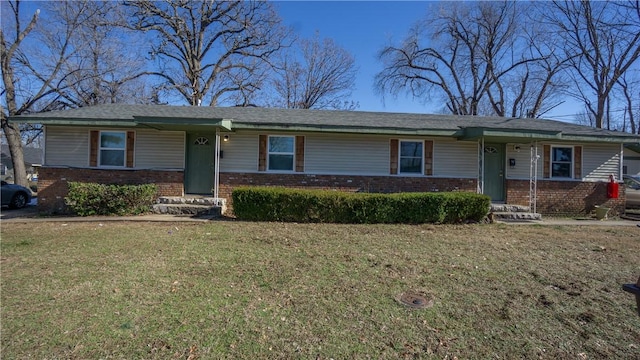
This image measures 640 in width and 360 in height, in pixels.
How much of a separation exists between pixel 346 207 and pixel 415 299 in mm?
5236

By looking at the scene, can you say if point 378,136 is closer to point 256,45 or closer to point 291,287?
point 291,287

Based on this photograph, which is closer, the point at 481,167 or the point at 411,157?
the point at 481,167

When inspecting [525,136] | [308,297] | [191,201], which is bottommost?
[308,297]

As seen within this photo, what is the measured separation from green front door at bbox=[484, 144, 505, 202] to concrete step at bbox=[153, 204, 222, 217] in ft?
31.4

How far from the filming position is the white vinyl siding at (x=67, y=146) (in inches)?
461

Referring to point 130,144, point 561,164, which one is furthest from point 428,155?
point 130,144

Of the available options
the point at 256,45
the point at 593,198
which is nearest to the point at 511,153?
the point at 593,198

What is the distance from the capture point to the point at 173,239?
7.15 meters

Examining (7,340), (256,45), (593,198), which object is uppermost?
(256,45)

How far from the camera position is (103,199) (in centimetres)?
1027

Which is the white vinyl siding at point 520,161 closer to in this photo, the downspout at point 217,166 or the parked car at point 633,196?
the parked car at point 633,196

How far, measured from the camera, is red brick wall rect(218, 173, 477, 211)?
1197cm

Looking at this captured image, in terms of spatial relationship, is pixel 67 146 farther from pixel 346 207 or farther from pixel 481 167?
pixel 481 167

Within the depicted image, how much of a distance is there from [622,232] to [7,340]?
12.7m
